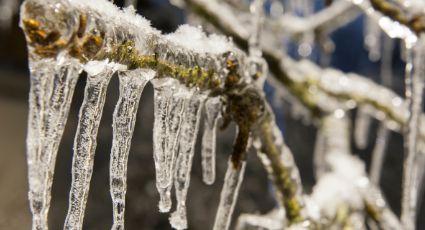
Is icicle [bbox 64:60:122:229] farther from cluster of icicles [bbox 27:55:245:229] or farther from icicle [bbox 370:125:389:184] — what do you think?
icicle [bbox 370:125:389:184]

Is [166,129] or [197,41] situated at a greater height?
[197,41]

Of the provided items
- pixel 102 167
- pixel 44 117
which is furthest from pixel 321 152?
pixel 102 167

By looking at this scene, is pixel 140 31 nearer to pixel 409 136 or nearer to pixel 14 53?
pixel 409 136

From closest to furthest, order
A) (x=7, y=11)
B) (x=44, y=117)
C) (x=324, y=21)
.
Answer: (x=44, y=117)
(x=324, y=21)
(x=7, y=11)

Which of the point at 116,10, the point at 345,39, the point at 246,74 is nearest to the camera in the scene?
the point at 116,10

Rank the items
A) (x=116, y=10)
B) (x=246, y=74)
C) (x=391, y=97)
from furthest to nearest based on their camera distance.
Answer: (x=391, y=97)
(x=246, y=74)
(x=116, y=10)

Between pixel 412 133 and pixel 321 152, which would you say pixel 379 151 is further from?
pixel 412 133

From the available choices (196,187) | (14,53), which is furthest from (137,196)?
(14,53)

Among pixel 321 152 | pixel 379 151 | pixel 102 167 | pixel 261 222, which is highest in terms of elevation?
pixel 102 167
